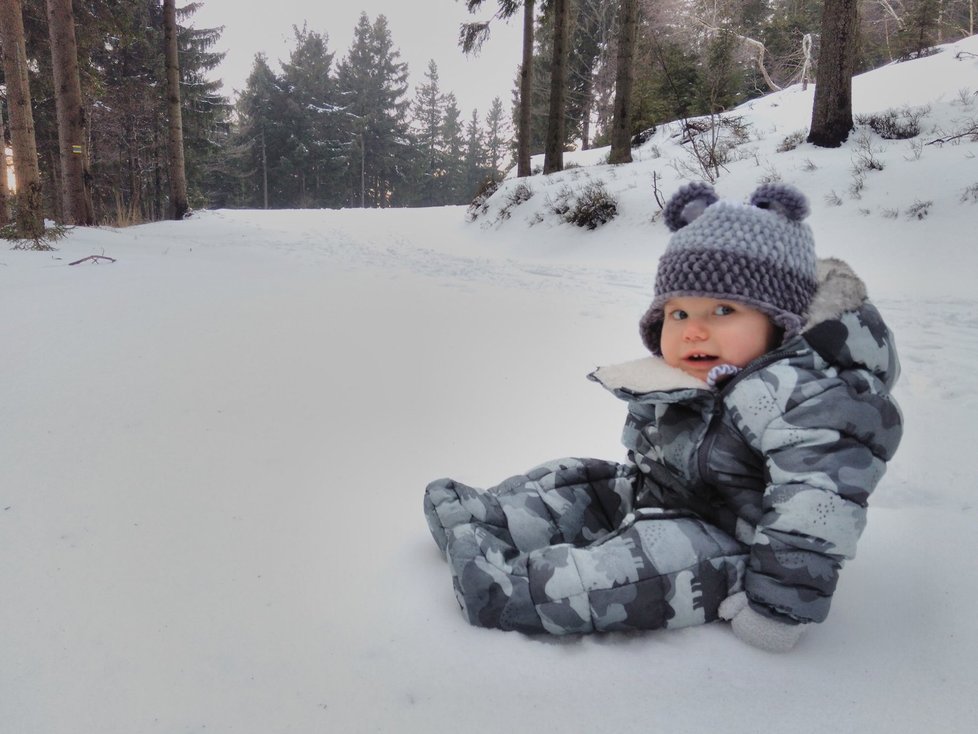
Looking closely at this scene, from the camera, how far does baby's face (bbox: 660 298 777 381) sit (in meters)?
1.27

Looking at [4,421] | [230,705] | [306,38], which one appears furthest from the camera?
[306,38]

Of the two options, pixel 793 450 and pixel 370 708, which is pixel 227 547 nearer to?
pixel 370 708

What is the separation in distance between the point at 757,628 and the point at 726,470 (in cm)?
31

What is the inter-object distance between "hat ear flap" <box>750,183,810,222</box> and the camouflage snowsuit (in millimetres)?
174

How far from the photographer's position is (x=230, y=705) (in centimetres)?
92

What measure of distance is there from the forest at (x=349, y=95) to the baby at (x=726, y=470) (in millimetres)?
5726

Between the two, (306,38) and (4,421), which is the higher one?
(306,38)

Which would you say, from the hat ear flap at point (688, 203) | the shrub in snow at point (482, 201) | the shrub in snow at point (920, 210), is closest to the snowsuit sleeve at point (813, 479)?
the hat ear flap at point (688, 203)

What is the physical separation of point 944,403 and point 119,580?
9.13ft

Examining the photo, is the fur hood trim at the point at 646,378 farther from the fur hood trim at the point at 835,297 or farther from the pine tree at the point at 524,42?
the pine tree at the point at 524,42

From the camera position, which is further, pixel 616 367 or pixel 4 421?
pixel 4 421

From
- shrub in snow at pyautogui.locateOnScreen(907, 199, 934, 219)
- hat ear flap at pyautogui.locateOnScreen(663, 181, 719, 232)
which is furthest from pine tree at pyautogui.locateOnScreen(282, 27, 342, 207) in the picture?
hat ear flap at pyautogui.locateOnScreen(663, 181, 719, 232)

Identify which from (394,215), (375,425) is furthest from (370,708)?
(394,215)

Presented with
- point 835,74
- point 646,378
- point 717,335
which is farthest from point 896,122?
point 646,378
